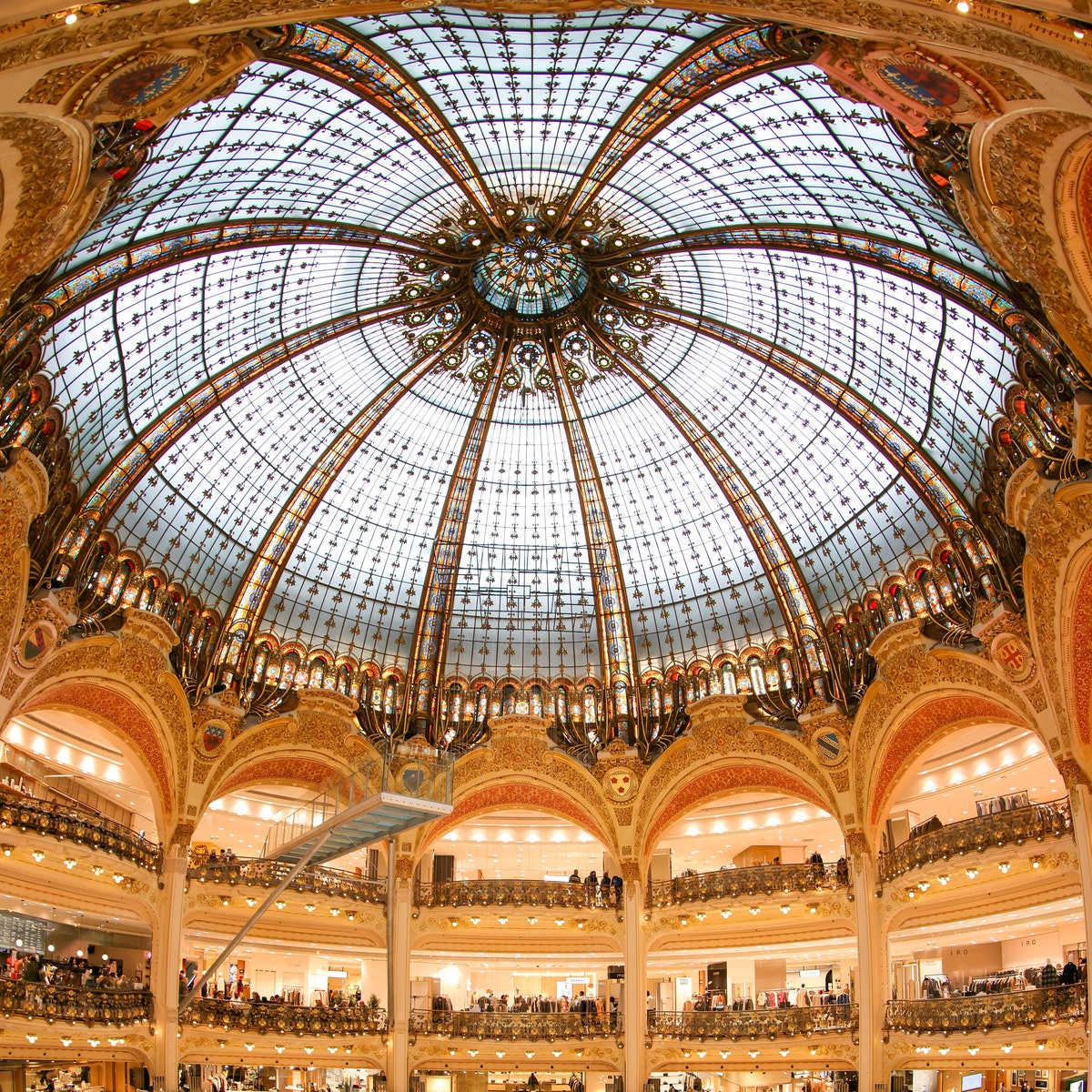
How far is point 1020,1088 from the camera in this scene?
34.5 meters

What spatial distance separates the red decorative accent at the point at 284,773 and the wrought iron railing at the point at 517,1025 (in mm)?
9187

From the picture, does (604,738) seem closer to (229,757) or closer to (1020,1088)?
(229,757)

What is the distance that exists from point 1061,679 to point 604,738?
1738cm

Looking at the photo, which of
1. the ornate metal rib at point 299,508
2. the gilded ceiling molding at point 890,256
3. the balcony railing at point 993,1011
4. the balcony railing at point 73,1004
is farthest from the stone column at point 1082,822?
the balcony railing at point 73,1004

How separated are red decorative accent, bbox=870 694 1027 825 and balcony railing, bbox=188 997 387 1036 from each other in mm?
19032

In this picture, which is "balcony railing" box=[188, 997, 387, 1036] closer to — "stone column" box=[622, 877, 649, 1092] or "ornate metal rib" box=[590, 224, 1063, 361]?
"stone column" box=[622, 877, 649, 1092]

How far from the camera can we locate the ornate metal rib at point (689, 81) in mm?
23453

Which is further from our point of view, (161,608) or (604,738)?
(604,738)

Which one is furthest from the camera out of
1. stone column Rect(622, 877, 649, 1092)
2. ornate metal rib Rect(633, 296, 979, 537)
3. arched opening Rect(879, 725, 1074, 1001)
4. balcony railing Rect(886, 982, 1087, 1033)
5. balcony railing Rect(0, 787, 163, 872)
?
stone column Rect(622, 877, 649, 1092)

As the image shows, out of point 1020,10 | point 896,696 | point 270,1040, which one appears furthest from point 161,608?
point 1020,10

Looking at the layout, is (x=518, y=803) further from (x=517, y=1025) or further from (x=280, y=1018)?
(x=280, y=1018)

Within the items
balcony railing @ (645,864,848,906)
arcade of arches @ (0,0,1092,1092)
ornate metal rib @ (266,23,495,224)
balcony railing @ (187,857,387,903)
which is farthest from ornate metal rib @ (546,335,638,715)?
balcony railing @ (187,857,387,903)

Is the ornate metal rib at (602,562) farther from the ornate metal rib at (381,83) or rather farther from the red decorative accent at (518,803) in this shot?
the ornate metal rib at (381,83)

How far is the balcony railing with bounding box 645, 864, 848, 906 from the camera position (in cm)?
3769
